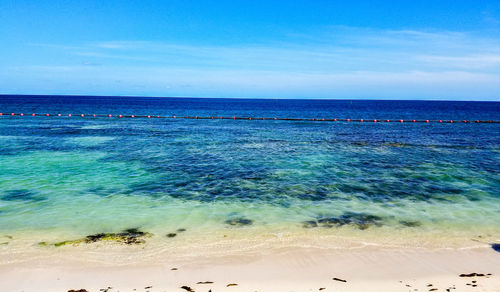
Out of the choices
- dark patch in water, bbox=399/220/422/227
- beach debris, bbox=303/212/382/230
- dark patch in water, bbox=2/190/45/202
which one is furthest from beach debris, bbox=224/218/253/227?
dark patch in water, bbox=2/190/45/202

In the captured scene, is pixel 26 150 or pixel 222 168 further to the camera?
pixel 26 150

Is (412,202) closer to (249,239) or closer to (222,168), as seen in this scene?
(249,239)

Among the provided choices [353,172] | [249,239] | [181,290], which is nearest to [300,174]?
[353,172]

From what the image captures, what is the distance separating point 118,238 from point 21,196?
6.24 metres

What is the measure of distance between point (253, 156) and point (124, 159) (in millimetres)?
7746

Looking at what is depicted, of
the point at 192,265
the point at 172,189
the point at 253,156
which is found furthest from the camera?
the point at 253,156

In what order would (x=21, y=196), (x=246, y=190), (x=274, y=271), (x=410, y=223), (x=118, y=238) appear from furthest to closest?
(x=246, y=190), (x=21, y=196), (x=410, y=223), (x=118, y=238), (x=274, y=271)

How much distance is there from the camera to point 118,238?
905cm

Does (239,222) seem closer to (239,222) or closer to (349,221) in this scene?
(239,222)

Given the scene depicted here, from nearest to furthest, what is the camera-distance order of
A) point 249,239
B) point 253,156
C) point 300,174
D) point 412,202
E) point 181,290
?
point 181,290 → point 249,239 → point 412,202 → point 300,174 → point 253,156

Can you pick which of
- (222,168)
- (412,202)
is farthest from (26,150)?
(412,202)

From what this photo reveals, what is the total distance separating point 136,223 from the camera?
10.2m

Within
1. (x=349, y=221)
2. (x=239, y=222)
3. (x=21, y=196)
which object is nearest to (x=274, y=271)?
(x=239, y=222)

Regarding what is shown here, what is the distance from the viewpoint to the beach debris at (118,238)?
8812mm
